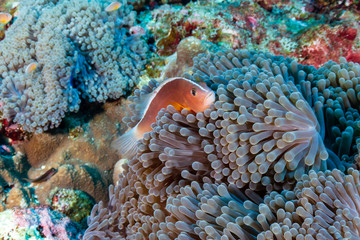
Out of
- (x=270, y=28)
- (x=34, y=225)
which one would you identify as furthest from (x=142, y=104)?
(x=270, y=28)

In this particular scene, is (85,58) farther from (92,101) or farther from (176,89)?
(176,89)

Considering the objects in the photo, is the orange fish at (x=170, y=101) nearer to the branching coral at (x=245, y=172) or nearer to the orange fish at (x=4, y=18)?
the branching coral at (x=245, y=172)

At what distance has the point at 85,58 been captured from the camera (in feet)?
12.4

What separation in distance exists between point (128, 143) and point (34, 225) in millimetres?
1148

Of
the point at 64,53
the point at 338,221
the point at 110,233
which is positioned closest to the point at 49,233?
the point at 110,233

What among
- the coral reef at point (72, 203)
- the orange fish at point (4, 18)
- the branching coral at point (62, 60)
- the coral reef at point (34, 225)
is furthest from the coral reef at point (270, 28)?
the coral reef at point (34, 225)

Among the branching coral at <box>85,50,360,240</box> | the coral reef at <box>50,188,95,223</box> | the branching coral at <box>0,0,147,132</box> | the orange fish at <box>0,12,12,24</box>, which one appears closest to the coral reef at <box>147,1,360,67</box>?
the branching coral at <box>0,0,147,132</box>

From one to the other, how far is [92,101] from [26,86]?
0.83m

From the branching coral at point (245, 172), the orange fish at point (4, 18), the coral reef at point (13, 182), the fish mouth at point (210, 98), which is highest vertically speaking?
the orange fish at point (4, 18)

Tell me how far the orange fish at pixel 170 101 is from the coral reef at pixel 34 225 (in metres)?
1.01

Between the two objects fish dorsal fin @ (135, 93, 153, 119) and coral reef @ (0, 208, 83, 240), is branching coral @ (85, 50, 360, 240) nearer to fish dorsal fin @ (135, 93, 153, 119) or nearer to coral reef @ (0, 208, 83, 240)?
fish dorsal fin @ (135, 93, 153, 119)

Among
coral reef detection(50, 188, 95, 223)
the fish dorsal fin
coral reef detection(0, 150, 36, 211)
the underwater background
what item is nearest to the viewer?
the underwater background

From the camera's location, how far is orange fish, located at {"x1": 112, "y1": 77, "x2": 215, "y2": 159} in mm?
1802

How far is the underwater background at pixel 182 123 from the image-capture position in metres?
1.49
